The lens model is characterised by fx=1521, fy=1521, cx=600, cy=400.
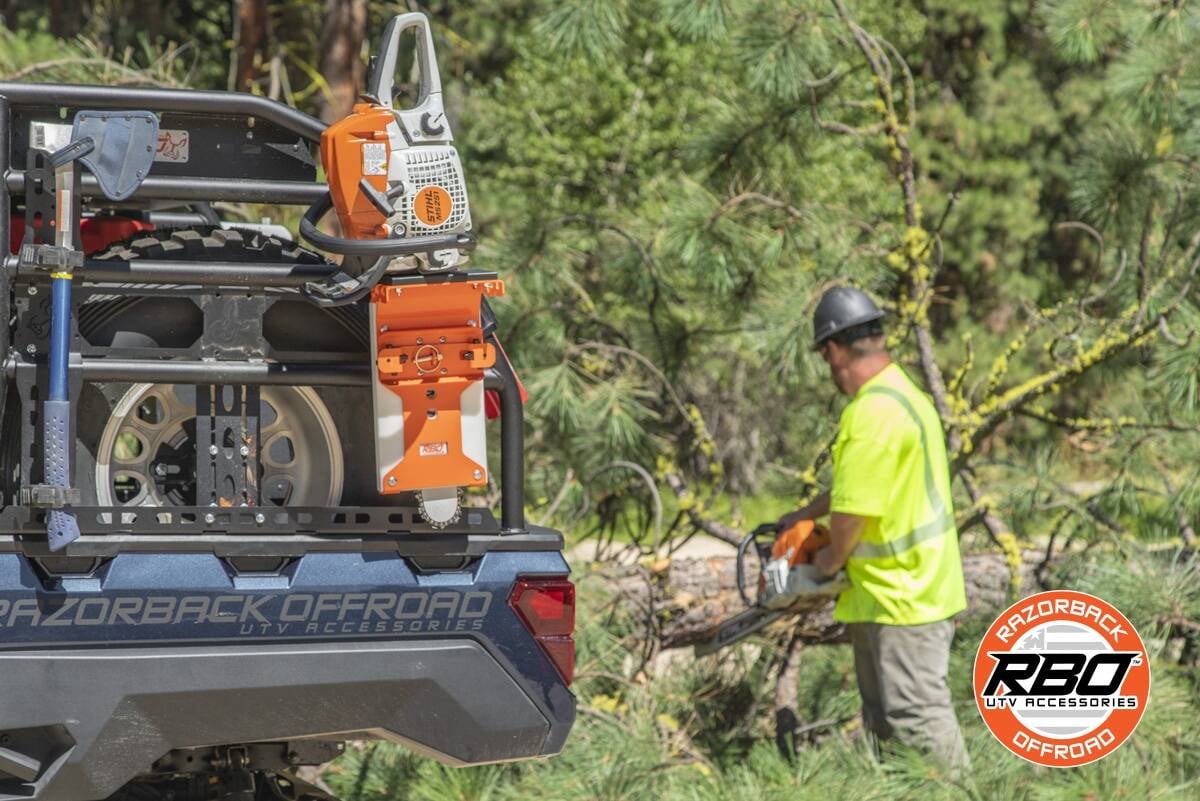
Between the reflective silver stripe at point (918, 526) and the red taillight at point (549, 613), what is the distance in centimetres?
145

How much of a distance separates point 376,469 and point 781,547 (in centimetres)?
190

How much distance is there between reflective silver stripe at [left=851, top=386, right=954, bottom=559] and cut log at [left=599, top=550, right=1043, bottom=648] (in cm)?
106

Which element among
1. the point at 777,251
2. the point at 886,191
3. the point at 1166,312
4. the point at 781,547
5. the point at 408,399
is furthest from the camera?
the point at 886,191

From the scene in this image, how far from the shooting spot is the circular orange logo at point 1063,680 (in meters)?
4.98

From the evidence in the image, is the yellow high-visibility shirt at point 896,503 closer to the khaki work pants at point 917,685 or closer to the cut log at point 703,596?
the khaki work pants at point 917,685

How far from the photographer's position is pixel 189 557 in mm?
3389

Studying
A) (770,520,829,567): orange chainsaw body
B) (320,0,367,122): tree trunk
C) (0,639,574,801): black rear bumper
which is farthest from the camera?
(320,0,367,122): tree trunk

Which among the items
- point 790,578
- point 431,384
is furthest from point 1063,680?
point 431,384

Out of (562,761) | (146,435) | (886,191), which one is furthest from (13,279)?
(886,191)

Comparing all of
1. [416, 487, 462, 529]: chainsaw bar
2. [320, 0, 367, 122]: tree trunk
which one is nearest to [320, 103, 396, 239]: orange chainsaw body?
[416, 487, 462, 529]: chainsaw bar

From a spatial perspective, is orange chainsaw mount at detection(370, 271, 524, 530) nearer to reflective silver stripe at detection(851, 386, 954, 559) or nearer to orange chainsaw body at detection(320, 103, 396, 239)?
orange chainsaw body at detection(320, 103, 396, 239)

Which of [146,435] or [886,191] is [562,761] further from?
[886,191]

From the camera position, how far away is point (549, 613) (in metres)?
3.75

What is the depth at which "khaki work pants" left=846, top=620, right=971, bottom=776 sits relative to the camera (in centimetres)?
493
